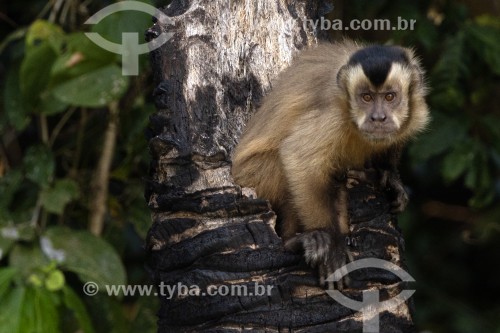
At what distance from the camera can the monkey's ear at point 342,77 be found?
443 cm

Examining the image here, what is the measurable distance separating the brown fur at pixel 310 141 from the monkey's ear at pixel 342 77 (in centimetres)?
1

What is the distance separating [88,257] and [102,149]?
1.11 m

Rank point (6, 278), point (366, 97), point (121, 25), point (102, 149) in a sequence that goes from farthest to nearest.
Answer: point (102, 149)
point (121, 25)
point (6, 278)
point (366, 97)

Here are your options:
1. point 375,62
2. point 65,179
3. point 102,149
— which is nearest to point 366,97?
point 375,62

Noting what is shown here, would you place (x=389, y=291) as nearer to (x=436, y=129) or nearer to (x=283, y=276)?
(x=283, y=276)

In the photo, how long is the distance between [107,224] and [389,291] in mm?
2681

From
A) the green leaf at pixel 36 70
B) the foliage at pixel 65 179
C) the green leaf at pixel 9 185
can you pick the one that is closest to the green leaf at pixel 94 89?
the foliage at pixel 65 179

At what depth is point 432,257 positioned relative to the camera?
776cm

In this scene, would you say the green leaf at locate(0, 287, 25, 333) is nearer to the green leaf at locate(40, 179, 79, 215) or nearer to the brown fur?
the green leaf at locate(40, 179, 79, 215)

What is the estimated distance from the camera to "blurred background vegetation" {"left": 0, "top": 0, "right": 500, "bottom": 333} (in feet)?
17.0

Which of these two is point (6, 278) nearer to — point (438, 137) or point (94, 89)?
point (94, 89)

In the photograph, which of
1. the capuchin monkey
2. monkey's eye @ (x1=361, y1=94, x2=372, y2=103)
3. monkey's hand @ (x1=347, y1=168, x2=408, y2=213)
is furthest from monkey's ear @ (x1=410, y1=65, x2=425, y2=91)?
monkey's hand @ (x1=347, y1=168, x2=408, y2=213)

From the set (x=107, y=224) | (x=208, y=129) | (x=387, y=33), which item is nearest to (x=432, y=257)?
(x=387, y=33)

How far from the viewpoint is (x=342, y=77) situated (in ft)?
14.6
